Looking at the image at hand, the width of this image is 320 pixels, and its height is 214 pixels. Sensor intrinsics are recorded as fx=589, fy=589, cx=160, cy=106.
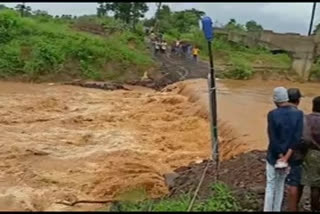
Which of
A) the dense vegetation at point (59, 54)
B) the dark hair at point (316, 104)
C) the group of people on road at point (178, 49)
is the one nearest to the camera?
the dark hair at point (316, 104)

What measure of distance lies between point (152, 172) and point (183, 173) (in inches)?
40.6

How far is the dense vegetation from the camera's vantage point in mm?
27266

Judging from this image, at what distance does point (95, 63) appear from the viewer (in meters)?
28.7

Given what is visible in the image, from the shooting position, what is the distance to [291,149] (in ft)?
17.2

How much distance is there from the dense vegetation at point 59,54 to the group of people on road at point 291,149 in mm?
22575

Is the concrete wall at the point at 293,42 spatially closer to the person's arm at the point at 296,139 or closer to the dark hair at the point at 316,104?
the dark hair at the point at 316,104

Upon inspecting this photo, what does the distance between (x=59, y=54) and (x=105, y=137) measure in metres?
14.8

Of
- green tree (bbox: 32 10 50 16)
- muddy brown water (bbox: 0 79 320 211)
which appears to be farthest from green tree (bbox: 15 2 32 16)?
muddy brown water (bbox: 0 79 320 211)

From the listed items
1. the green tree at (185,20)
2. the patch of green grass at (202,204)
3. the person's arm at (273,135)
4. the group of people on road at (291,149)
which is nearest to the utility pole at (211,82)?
the patch of green grass at (202,204)

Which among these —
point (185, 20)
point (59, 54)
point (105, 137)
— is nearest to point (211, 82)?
point (105, 137)

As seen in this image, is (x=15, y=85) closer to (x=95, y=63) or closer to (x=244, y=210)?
(x=95, y=63)

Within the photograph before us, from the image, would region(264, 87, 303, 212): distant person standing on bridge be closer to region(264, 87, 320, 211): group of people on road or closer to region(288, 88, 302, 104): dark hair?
region(264, 87, 320, 211): group of people on road

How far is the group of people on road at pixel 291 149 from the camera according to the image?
5.23 metres

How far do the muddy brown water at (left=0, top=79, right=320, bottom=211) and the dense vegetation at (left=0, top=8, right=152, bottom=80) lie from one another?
15.5 ft
